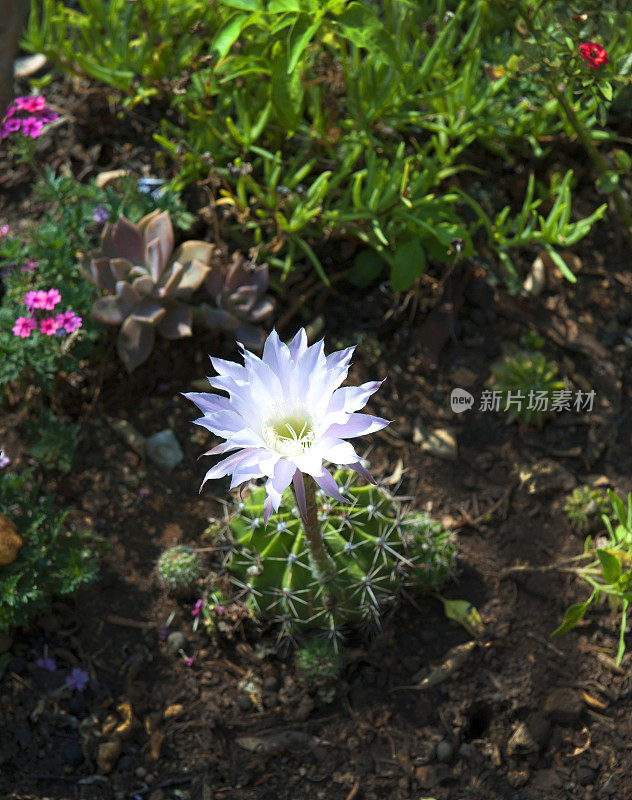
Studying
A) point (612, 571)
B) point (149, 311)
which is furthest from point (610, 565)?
point (149, 311)

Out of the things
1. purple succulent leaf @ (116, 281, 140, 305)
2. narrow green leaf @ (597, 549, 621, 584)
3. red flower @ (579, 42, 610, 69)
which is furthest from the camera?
purple succulent leaf @ (116, 281, 140, 305)

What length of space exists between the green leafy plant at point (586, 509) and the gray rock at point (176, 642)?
4.47 feet

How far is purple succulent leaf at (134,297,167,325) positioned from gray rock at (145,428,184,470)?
436mm

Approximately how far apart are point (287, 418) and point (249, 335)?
101 centimetres

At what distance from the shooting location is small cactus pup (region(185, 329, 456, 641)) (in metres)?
1.74

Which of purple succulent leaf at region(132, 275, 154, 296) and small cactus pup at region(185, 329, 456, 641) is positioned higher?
purple succulent leaf at region(132, 275, 154, 296)

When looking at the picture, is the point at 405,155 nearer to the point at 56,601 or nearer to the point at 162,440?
A: the point at 162,440

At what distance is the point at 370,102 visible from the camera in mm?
2898

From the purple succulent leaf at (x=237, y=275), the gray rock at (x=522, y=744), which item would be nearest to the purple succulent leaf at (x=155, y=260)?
the purple succulent leaf at (x=237, y=275)

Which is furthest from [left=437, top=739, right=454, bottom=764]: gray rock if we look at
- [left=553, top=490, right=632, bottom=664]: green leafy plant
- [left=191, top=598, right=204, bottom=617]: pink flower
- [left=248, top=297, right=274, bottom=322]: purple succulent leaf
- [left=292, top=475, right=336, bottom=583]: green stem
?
[left=248, top=297, right=274, bottom=322]: purple succulent leaf

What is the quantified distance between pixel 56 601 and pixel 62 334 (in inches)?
33.7

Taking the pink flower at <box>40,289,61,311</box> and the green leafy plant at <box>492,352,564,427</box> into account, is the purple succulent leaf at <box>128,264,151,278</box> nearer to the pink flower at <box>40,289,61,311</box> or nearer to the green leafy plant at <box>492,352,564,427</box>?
the pink flower at <box>40,289,61,311</box>

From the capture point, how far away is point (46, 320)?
2.53 meters

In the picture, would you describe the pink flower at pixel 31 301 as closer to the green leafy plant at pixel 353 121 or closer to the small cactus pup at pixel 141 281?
the small cactus pup at pixel 141 281
